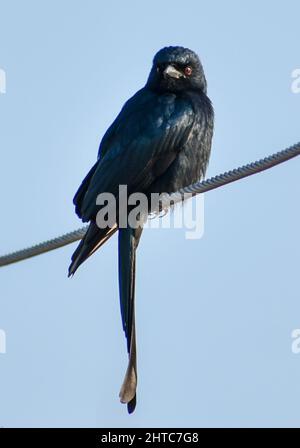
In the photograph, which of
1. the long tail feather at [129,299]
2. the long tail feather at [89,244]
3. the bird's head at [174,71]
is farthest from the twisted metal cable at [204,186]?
the bird's head at [174,71]

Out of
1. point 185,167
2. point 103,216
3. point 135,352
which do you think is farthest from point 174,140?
point 135,352

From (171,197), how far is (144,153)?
3.67ft

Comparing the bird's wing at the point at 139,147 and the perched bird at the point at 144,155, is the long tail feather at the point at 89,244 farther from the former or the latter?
the bird's wing at the point at 139,147

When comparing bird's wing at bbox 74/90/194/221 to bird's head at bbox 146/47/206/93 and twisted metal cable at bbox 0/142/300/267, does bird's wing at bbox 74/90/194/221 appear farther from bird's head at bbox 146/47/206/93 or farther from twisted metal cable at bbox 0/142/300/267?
twisted metal cable at bbox 0/142/300/267

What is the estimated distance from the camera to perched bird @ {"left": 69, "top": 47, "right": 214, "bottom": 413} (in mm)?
6710

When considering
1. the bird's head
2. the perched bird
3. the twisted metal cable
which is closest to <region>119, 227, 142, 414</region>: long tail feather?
the perched bird

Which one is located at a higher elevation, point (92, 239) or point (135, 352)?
point (92, 239)

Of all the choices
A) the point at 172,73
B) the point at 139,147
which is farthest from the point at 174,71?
the point at 139,147

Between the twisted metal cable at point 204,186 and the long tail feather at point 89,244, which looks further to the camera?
the long tail feather at point 89,244

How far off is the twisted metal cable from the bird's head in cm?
165

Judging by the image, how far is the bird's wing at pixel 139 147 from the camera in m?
7.01

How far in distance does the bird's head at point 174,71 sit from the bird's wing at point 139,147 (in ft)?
0.66

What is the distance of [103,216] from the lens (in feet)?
22.2
